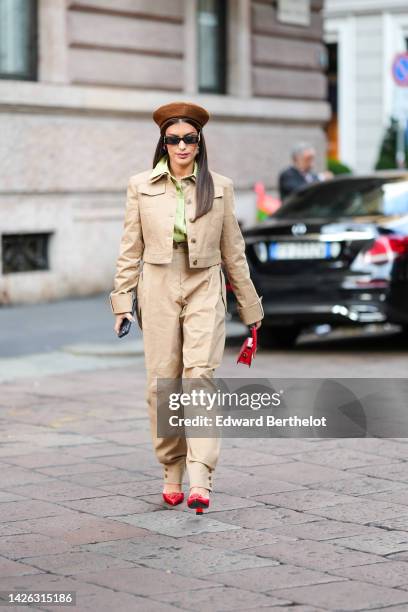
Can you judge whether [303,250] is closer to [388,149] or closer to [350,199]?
[350,199]

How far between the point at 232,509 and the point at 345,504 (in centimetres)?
48

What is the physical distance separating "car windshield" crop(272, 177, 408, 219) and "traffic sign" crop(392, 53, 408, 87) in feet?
19.0

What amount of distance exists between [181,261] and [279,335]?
21.5ft

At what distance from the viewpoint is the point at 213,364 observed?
6188mm

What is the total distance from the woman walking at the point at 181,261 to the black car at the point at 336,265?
5404 millimetres

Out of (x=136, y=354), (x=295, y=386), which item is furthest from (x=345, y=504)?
(x=136, y=354)

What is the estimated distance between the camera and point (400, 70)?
1848 cm

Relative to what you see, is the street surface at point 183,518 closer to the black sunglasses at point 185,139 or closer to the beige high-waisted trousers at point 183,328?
the beige high-waisted trousers at point 183,328

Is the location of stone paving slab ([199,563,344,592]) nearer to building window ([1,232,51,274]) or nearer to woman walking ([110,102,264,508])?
woman walking ([110,102,264,508])

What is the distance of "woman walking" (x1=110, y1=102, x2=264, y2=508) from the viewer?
20.1ft

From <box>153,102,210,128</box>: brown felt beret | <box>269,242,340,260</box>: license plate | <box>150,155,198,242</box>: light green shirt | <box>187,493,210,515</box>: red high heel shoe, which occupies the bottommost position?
<box>187,493,210,515</box>: red high heel shoe

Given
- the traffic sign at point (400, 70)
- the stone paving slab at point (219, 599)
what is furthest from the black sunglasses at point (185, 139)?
the traffic sign at point (400, 70)

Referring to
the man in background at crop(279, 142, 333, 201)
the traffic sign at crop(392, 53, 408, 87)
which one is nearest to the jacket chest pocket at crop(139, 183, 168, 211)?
the man in background at crop(279, 142, 333, 201)

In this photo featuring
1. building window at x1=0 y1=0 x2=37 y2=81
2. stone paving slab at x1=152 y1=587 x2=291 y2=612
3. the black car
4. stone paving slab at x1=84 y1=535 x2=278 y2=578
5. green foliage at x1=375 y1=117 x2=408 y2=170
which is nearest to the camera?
stone paving slab at x1=152 y1=587 x2=291 y2=612
